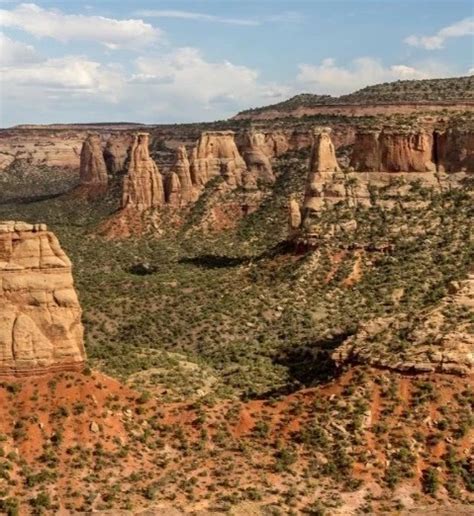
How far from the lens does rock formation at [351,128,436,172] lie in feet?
268

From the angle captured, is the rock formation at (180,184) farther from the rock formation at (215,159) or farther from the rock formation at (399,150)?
the rock formation at (399,150)

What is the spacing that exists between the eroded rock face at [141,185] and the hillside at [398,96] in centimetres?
4221

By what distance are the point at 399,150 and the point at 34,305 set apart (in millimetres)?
50365

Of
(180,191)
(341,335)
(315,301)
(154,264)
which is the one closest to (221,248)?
(154,264)

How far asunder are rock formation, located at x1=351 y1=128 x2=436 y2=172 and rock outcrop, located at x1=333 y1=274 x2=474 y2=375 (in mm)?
33057

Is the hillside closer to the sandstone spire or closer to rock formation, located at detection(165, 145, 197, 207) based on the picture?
rock formation, located at detection(165, 145, 197, 207)

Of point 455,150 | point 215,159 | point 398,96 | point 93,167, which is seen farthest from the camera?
point 93,167

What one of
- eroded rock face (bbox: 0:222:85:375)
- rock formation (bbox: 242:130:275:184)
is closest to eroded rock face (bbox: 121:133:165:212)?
rock formation (bbox: 242:130:275:184)

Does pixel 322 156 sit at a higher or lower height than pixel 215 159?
higher

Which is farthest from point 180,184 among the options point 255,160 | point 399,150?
point 399,150

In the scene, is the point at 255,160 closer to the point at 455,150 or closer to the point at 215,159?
the point at 215,159

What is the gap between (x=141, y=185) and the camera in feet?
399

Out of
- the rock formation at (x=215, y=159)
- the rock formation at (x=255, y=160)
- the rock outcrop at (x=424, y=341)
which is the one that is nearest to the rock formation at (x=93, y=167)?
the rock formation at (x=215, y=159)

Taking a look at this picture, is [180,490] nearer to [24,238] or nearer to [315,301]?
[24,238]
